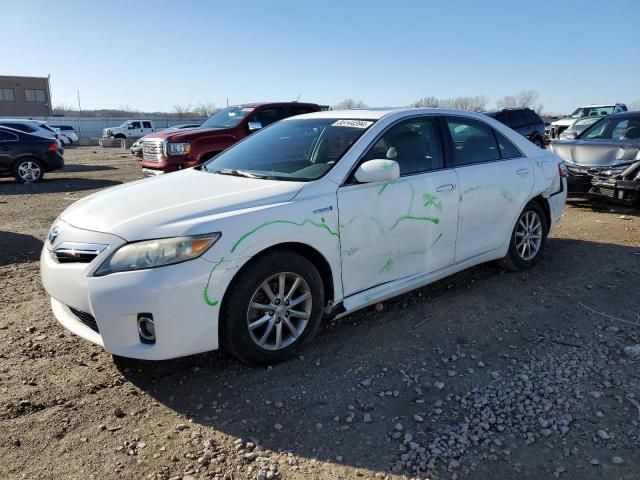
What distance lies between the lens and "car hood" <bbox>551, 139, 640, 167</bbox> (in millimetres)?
8109

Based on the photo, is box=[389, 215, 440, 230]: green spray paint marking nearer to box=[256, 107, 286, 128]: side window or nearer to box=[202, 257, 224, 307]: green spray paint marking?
box=[202, 257, 224, 307]: green spray paint marking

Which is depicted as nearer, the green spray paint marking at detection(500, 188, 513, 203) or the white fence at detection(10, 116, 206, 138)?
the green spray paint marking at detection(500, 188, 513, 203)

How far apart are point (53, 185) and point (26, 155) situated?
1.13 m

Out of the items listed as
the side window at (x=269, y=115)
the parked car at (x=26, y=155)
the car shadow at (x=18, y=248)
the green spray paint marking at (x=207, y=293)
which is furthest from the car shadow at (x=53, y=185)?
the green spray paint marking at (x=207, y=293)

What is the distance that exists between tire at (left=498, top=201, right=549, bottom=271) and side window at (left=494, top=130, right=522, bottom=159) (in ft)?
1.72

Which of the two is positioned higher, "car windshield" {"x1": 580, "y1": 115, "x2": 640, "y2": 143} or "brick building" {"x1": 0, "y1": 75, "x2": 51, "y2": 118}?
"brick building" {"x1": 0, "y1": 75, "x2": 51, "y2": 118}

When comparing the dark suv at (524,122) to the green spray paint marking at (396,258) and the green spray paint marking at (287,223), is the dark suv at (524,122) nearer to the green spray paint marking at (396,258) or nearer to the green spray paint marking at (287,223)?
the green spray paint marking at (396,258)

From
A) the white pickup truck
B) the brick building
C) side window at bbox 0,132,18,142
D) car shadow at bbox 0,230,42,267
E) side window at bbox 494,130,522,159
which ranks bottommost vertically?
car shadow at bbox 0,230,42,267

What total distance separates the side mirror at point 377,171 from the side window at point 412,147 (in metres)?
0.19

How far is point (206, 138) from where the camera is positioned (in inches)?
403

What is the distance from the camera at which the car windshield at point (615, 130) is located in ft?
28.4

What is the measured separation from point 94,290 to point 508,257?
3.81 m

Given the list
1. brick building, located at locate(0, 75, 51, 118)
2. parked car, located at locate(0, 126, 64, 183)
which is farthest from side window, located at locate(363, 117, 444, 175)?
brick building, located at locate(0, 75, 51, 118)

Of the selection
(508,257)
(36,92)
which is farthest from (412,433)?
(36,92)
